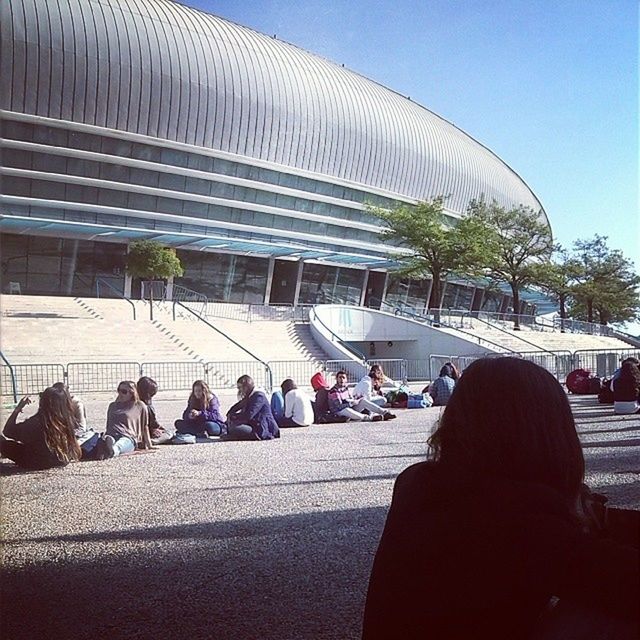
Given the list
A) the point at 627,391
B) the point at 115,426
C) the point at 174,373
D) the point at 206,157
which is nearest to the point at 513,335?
the point at 174,373

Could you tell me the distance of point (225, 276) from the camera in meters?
24.8

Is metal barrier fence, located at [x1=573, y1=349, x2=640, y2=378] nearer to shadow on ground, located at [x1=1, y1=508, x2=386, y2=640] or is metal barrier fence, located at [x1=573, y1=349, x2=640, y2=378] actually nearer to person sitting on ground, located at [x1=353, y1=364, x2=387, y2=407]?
person sitting on ground, located at [x1=353, y1=364, x2=387, y2=407]

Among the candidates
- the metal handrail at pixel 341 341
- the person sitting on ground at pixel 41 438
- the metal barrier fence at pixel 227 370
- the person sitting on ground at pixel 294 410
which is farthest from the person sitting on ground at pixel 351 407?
the metal handrail at pixel 341 341

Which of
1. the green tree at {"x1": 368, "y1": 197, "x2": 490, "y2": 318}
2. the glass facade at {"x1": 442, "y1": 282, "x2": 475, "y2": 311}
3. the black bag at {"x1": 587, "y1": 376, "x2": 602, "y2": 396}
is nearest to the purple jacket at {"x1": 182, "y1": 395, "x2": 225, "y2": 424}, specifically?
the black bag at {"x1": 587, "y1": 376, "x2": 602, "y2": 396}

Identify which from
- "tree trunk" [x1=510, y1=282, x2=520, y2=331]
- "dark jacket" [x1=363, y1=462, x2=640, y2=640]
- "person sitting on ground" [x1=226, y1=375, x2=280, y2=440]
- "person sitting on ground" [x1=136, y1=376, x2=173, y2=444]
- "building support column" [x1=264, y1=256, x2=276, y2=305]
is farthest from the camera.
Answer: "building support column" [x1=264, y1=256, x2=276, y2=305]

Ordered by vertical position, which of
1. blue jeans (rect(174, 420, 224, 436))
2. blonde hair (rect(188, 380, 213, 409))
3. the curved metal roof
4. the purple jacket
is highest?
the curved metal roof

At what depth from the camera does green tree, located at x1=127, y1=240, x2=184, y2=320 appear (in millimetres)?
17672

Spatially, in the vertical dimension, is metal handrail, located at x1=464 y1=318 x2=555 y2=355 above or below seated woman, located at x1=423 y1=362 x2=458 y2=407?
above

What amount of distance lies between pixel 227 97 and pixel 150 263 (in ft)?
33.2

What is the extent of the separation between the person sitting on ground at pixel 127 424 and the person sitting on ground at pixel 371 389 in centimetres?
347

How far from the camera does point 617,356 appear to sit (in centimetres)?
1109

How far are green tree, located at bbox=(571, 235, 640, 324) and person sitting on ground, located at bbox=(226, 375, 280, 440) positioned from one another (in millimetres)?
3132

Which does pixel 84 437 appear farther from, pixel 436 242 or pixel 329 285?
pixel 329 285

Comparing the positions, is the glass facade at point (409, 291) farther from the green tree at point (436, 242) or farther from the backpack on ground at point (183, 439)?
the backpack on ground at point (183, 439)
